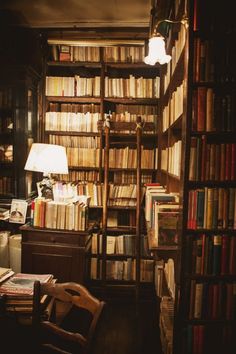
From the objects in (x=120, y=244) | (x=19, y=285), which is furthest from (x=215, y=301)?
(x=120, y=244)

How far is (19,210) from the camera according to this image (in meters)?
3.47

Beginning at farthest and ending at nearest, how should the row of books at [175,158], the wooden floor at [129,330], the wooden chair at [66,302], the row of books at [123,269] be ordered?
the row of books at [123,269]
the wooden floor at [129,330]
the row of books at [175,158]
the wooden chair at [66,302]

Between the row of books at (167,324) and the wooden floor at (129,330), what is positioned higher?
the row of books at (167,324)

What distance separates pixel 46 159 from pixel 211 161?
63.1 inches

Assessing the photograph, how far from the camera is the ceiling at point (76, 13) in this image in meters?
3.31

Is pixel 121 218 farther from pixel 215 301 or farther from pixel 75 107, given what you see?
pixel 215 301

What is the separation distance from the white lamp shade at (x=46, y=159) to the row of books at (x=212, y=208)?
1.49 metres

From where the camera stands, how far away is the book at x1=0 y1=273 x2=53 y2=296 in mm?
1868

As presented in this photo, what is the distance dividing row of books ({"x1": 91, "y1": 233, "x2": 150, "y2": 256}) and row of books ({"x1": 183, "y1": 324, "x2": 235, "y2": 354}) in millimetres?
1799

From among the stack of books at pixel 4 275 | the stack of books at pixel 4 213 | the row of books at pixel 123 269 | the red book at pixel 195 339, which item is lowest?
the row of books at pixel 123 269

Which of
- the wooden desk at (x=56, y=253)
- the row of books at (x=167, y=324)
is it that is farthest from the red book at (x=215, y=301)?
the wooden desk at (x=56, y=253)

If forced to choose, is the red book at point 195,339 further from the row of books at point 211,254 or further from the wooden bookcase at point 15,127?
the wooden bookcase at point 15,127

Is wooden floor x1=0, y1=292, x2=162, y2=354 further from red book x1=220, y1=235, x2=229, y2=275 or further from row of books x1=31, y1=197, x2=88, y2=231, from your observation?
red book x1=220, y1=235, x2=229, y2=275

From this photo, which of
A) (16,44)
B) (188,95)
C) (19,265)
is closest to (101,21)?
(16,44)
